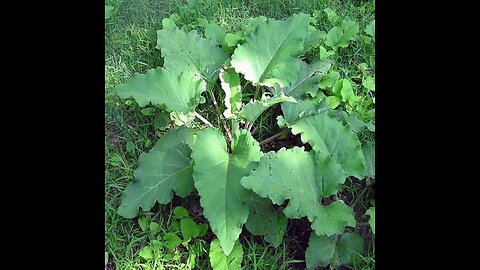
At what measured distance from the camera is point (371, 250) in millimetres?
2551

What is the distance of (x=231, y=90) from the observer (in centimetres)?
293

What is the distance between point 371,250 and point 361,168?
392mm

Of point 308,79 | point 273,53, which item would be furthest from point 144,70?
point 308,79

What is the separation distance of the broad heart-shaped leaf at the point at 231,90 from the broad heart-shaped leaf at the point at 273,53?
0.09 meters

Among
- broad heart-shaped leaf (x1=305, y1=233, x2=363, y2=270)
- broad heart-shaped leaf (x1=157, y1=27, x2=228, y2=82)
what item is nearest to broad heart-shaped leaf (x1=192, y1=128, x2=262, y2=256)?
broad heart-shaped leaf (x1=305, y1=233, x2=363, y2=270)

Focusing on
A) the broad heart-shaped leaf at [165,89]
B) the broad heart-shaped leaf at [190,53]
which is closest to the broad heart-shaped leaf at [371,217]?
the broad heart-shaped leaf at [165,89]

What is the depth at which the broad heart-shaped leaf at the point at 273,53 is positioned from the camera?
113 inches

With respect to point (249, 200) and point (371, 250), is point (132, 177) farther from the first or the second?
point (371, 250)

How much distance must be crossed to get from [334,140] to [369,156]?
0.83ft

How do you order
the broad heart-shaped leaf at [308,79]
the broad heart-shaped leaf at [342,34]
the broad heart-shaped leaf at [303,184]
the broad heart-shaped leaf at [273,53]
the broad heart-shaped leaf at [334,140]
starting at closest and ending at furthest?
the broad heart-shaped leaf at [303,184] < the broad heart-shaped leaf at [334,140] < the broad heart-shaped leaf at [273,53] < the broad heart-shaped leaf at [308,79] < the broad heart-shaped leaf at [342,34]

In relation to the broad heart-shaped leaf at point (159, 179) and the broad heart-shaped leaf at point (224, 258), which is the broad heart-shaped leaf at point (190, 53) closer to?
the broad heart-shaped leaf at point (159, 179)

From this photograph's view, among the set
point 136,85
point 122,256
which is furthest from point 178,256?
point 136,85

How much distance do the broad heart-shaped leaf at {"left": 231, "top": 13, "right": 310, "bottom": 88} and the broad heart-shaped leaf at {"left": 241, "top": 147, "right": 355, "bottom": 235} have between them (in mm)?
565

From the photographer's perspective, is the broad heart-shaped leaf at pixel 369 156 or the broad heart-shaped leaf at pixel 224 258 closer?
the broad heart-shaped leaf at pixel 224 258
